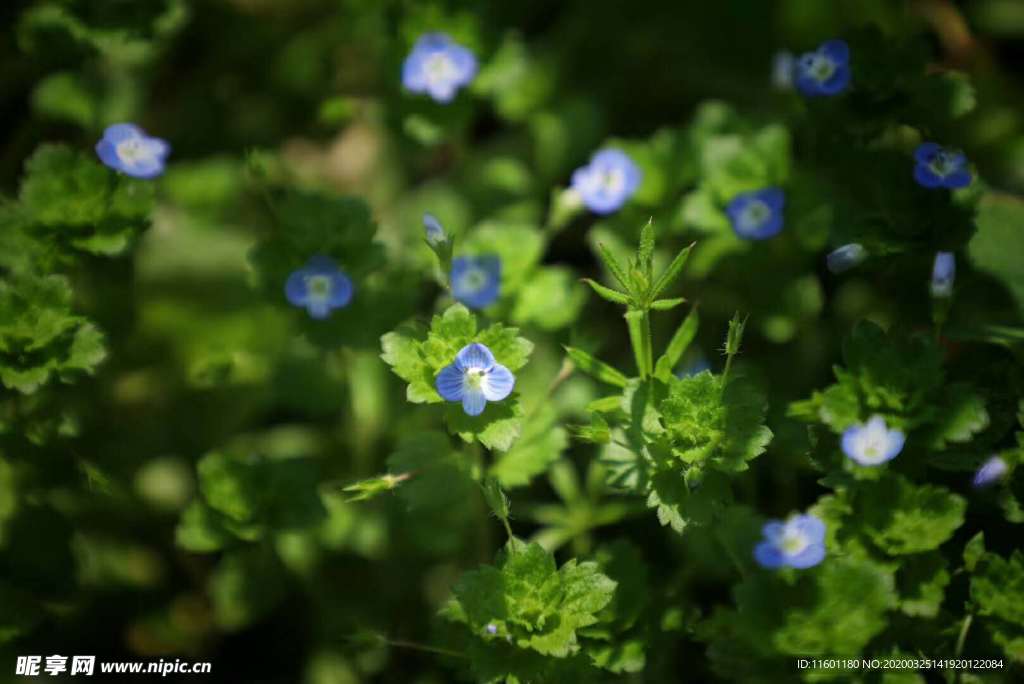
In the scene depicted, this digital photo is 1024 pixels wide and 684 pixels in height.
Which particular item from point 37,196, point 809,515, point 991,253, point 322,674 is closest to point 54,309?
point 37,196

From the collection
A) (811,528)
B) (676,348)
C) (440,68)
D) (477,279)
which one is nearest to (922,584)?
(811,528)

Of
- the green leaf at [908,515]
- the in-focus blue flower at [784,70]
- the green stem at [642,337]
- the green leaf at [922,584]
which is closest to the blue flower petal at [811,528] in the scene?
the green leaf at [908,515]

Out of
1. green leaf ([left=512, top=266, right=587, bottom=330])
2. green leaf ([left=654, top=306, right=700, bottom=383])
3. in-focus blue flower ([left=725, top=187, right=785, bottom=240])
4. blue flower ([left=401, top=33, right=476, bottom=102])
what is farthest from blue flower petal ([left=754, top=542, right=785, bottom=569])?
blue flower ([left=401, top=33, right=476, bottom=102])

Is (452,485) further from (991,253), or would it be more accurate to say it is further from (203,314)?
(991,253)

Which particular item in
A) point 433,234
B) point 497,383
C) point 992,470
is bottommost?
point 992,470

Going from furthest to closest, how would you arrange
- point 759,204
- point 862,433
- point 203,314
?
point 203,314 → point 759,204 → point 862,433

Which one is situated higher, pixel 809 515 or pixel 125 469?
pixel 125 469

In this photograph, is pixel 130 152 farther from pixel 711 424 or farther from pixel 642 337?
pixel 711 424
